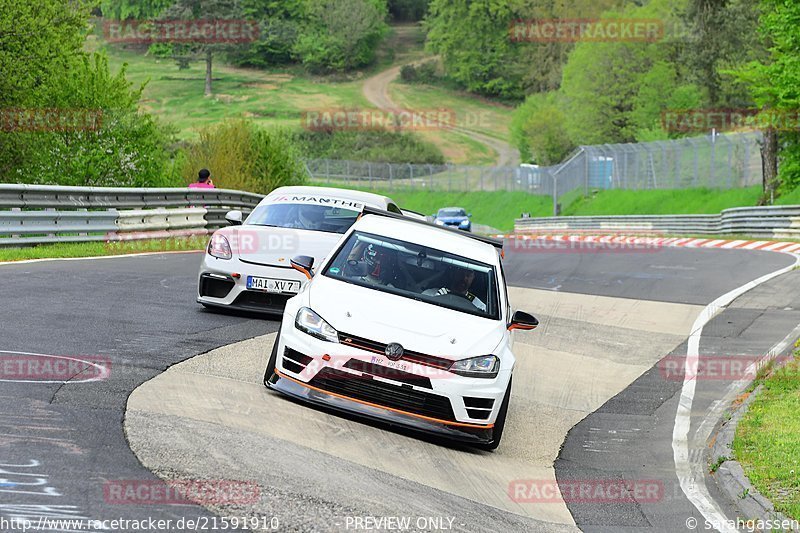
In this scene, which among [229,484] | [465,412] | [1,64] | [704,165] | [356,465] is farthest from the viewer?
[704,165]

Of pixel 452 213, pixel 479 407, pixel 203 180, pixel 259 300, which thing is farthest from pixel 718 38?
pixel 479 407

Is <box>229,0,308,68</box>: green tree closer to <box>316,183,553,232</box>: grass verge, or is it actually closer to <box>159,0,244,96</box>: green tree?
<box>159,0,244,96</box>: green tree

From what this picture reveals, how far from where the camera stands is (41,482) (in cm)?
564

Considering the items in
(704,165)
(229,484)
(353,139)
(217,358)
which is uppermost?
(229,484)

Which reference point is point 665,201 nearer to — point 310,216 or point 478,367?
point 310,216

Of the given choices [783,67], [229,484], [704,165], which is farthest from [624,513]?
[704,165]

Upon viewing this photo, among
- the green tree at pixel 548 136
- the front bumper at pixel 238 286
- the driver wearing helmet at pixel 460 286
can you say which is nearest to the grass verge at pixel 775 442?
the driver wearing helmet at pixel 460 286

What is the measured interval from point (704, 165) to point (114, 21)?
142 metres

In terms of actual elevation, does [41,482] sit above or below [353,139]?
above

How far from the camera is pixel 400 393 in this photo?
307 inches

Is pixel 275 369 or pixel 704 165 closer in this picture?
pixel 275 369

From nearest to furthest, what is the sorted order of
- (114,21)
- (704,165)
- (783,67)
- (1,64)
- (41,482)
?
(41,482) < (1,64) < (783,67) < (704,165) < (114,21)

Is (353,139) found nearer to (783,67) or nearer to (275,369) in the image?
(783,67)

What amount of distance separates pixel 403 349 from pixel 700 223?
1473 inches
